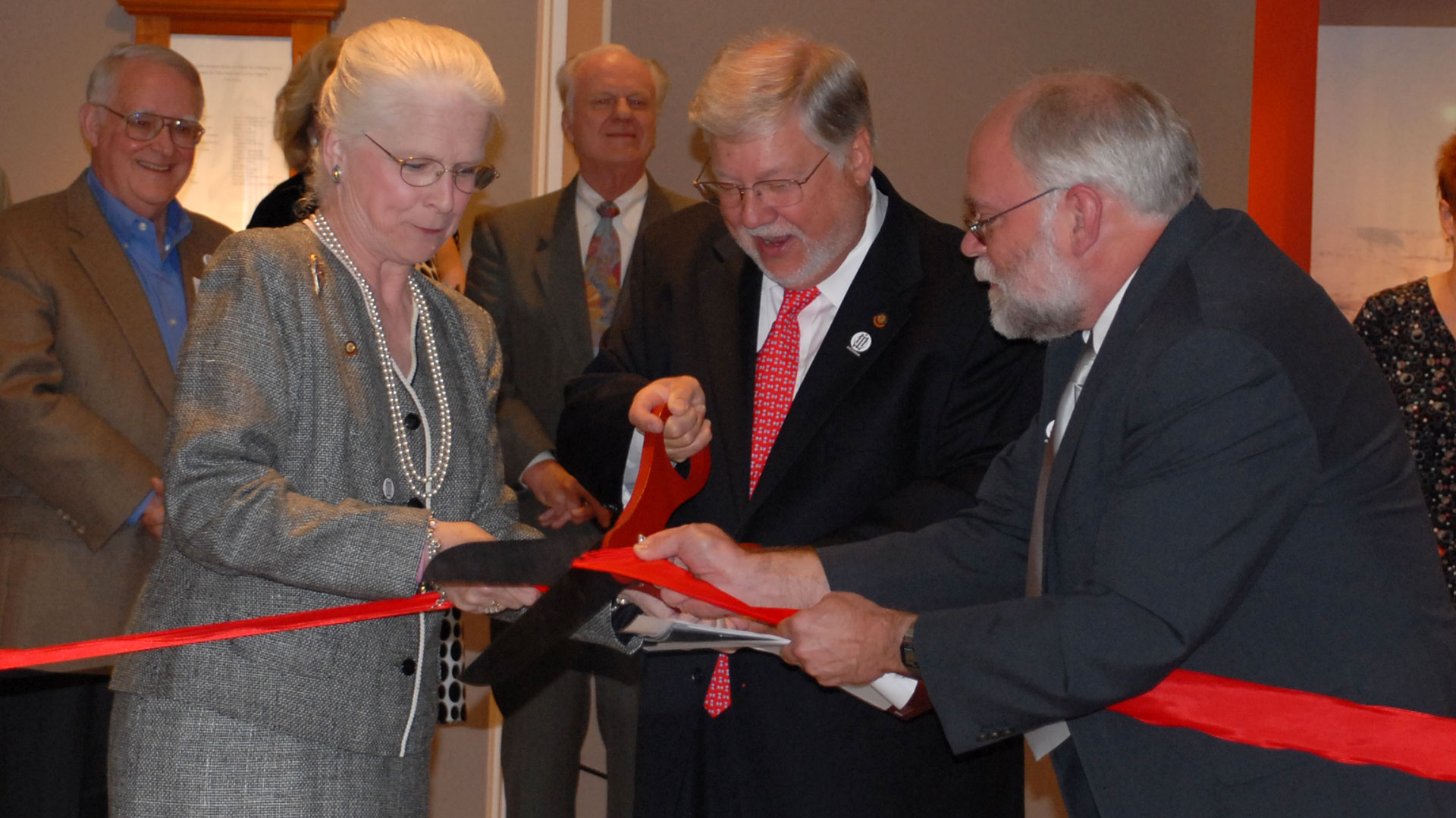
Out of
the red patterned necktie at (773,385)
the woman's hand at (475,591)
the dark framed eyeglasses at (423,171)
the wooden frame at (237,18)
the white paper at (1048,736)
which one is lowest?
the white paper at (1048,736)

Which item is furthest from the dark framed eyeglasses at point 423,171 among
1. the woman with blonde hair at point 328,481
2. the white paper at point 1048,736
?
the white paper at point 1048,736

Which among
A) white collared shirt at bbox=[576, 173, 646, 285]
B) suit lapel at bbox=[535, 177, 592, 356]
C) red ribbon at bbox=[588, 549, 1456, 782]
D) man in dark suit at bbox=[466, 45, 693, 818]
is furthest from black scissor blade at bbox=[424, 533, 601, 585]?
white collared shirt at bbox=[576, 173, 646, 285]

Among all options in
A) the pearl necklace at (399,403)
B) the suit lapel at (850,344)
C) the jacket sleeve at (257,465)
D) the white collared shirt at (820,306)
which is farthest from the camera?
the white collared shirt at (820,306)

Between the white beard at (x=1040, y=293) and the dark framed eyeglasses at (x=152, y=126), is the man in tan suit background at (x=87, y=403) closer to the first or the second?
the dark framed eyeglasses at (x=152, y=126)

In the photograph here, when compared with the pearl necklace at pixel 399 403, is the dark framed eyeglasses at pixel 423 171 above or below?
above

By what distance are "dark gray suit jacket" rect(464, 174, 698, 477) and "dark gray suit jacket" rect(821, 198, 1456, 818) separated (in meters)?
2.11

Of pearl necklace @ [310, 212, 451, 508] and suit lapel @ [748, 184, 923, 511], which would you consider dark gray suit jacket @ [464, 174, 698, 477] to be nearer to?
suit lapel @ [748, 184, 923, 511]

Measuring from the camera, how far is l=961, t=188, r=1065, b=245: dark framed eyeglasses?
2.24 metres

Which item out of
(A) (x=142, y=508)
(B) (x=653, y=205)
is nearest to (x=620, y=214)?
(B) (x=653, y=205)

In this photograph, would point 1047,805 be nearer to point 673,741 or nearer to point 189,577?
point 673,741

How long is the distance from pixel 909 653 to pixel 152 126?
2.71m

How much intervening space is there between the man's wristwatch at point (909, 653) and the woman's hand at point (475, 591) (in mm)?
630

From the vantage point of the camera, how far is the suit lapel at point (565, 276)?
4008mm

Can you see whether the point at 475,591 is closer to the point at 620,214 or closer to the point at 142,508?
the point at 142,508
